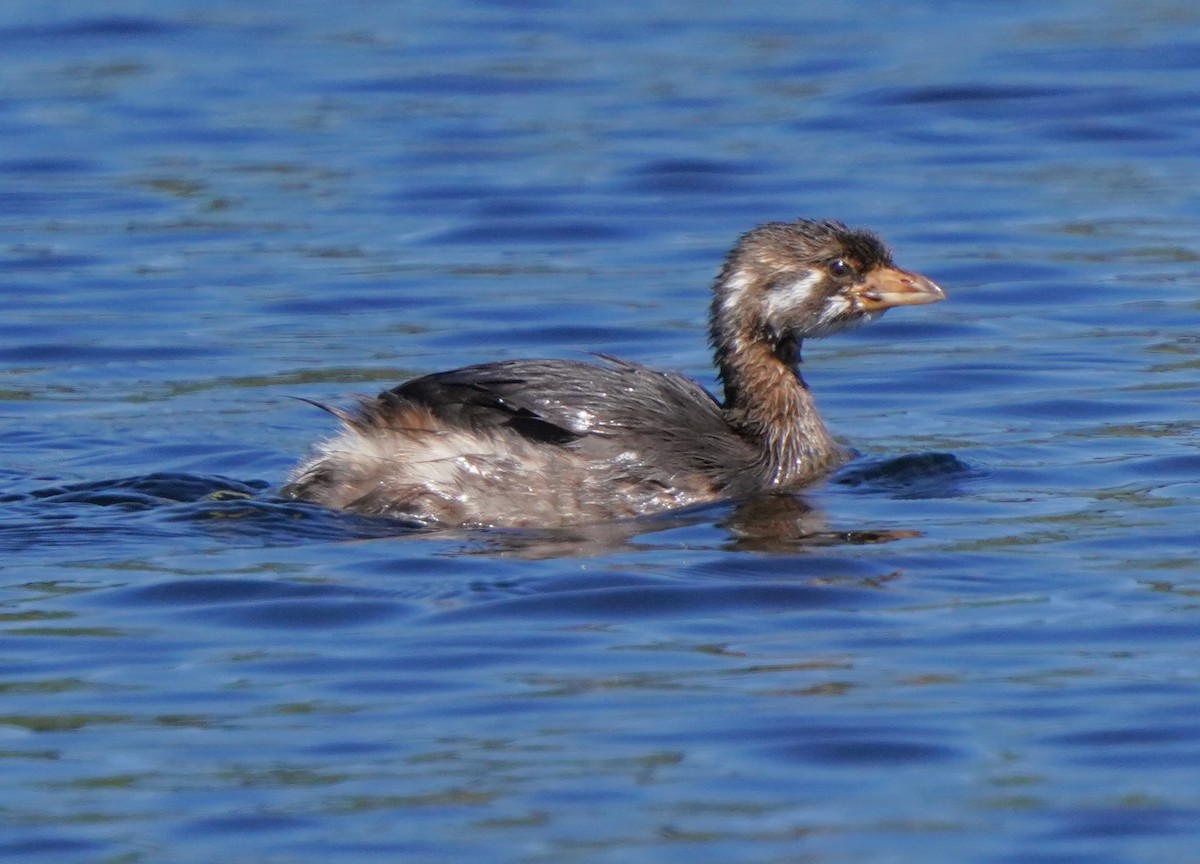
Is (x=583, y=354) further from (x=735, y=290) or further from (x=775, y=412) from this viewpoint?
(x=775, y=412)

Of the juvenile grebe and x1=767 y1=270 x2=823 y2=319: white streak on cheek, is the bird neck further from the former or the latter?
x1=767 y1=270 x2=823 y2=319: white streak on cheek

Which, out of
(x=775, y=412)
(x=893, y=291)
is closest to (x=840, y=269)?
(x=893, y=291)

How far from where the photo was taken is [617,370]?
9.11 m

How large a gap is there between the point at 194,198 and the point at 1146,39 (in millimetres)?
7857

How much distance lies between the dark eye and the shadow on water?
857 mm

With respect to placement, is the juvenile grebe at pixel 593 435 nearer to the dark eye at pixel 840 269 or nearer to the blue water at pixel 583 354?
the dark eye at pixel 840 269

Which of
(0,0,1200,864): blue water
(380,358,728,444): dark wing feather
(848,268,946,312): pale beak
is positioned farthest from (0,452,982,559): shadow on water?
(848,268,946,312): pale beak

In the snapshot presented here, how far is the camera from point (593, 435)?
8.70 meters

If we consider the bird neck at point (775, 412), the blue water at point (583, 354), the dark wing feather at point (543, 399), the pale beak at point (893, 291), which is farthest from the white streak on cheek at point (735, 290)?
the blue water at point (583, 354)

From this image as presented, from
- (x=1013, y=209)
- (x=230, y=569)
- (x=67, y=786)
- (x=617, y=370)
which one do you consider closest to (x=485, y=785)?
(x=67, y=786)

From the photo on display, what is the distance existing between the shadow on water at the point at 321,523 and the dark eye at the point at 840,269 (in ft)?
2.81

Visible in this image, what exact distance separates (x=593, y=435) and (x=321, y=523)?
1.02 metres

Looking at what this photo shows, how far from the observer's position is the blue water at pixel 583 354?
233 inches

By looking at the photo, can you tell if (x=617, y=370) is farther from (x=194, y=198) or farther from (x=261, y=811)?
(x=194, y=198)
